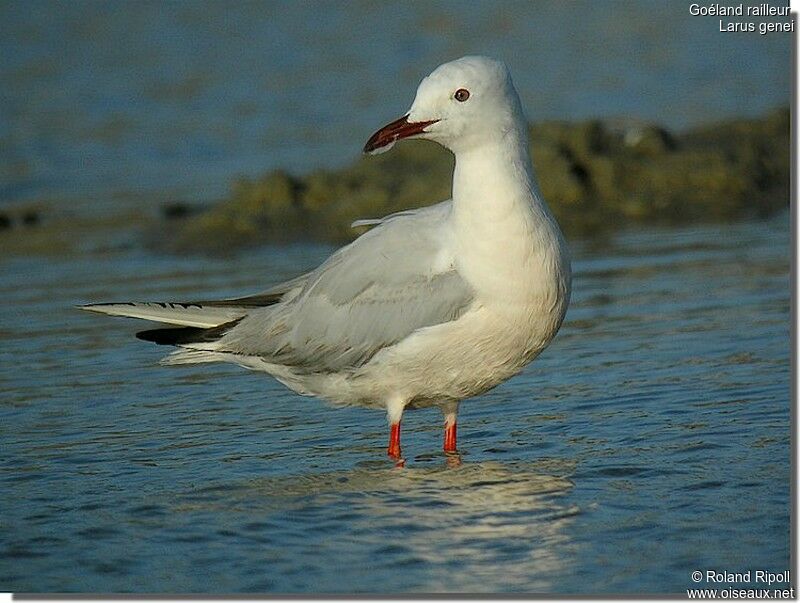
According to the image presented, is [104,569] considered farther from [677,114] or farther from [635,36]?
[635,36]

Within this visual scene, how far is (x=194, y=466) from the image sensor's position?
7.54m

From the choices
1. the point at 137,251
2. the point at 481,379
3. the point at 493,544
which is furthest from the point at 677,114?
the point at 493,544

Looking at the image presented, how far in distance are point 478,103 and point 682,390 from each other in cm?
226

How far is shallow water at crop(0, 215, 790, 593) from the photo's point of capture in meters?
6.03

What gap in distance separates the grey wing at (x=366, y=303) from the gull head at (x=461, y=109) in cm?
49

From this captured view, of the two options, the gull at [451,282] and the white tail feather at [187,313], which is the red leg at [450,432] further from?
the white tail feather at [187,313]

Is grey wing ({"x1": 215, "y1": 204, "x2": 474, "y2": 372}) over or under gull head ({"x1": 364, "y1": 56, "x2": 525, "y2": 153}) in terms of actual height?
under

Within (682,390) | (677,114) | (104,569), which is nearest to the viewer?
(104,569)

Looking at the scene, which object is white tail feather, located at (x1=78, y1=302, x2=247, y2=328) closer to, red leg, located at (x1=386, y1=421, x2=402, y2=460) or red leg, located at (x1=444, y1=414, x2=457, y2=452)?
red leg, located at (x1=386, y1=421, x2=402, y2=460)

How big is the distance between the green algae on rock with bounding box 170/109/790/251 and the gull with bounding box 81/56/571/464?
19.6 ft

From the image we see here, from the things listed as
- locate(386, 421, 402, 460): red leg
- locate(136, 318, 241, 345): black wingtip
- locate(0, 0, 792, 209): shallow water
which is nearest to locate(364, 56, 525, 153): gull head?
locate(386, 421, 402, 460): red leg

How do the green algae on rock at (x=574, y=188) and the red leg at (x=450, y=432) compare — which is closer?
the red leg at (x=450, y=432)

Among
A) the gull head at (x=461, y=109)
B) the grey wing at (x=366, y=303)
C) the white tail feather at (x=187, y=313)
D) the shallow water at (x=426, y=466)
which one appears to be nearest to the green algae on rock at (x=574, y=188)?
the shallow water at (x=426, y=466)

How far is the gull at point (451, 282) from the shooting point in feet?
23.0
